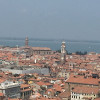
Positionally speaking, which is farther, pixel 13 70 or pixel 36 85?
pixel 13 70

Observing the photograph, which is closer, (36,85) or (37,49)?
(36,85)

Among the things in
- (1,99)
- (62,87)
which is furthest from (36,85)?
(1,99)

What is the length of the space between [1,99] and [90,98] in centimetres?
582

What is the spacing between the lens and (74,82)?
96.0 ft

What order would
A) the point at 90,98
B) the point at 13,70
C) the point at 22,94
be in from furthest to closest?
the point at 13,70 < the point at 22,94 < the point at 90,98

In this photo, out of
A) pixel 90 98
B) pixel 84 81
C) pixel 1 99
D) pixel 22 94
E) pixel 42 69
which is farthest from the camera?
pixel 42 69

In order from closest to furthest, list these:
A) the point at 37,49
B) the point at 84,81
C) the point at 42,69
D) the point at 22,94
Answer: the point at 22,94, the point at 84,81, the point at 42,69, the point at 37,49

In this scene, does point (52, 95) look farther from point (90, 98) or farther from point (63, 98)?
point (90, 98)

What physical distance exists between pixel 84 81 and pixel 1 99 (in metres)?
8.80

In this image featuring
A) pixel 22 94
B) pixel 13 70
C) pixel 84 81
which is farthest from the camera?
pixel 13 70

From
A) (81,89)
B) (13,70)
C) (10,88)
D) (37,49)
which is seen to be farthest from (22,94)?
(37,49)

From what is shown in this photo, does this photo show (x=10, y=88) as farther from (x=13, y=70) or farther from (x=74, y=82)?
(x=13, y=70)

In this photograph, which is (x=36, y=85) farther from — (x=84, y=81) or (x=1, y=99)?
(x=1, y=99)

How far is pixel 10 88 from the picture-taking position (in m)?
25.2
